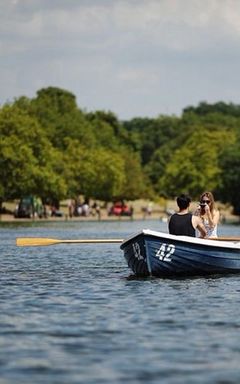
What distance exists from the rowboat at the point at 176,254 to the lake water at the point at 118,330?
0.39 meters

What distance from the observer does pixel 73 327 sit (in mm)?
22516

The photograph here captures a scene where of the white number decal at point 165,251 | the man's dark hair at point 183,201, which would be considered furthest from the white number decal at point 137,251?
the man's dark hair at point 183,201

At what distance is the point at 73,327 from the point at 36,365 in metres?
4.21

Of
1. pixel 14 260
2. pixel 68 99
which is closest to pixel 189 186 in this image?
pixel 68 99

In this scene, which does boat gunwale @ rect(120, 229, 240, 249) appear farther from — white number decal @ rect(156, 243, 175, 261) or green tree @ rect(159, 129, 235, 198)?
green tree @ rect(159, 129, 235, 198)

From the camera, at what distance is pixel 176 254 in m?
32.8

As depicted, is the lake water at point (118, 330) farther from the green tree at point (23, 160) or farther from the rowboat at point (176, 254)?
the green tree at point (23, 160)

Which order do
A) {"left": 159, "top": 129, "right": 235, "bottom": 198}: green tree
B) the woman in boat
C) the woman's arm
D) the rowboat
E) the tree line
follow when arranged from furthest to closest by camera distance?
{"left": 159, "top": 129, "right": 235, "bottom": 198}: green tree < the tree line < the woman's arm < the woman in boat < the rowboat

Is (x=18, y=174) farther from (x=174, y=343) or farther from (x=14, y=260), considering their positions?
(x=174, y=343)

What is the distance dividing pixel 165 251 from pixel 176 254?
1.18ft

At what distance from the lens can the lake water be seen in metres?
17.8

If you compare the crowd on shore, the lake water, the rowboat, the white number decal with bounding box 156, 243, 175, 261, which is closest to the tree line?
the crowd on shore

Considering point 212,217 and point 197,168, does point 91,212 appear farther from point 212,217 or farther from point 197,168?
point 212,217

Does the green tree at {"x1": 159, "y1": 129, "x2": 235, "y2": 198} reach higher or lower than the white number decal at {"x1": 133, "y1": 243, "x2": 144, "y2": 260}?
higher
